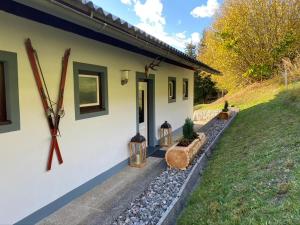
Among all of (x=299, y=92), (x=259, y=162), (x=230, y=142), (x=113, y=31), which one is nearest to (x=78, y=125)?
(x=113, y=31)

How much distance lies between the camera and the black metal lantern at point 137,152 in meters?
6.05

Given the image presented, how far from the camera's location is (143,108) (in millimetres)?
7480

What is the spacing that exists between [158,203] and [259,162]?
2.03 m

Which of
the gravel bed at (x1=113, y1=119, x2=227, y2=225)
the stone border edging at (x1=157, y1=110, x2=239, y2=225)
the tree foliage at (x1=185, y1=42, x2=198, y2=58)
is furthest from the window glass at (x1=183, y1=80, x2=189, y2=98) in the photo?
the tree foliage at (x1=185, y1=42, x2=198, y2=58)

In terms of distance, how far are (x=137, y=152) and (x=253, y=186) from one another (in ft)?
10.5

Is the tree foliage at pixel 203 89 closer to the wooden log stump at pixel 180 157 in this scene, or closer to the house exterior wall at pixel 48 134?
the wooden log stump at pixel 180 157

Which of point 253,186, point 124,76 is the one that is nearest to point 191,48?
point 124,76

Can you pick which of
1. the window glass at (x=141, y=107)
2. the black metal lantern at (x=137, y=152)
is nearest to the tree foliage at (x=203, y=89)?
the window glass at (x=141, y=107)

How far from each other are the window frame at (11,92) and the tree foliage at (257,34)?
17.9 meters

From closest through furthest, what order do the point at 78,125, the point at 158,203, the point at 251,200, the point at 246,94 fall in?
1. the point at 251,200
2. the point at 158,203
3. the point at 78,125
4. the point at 246,94

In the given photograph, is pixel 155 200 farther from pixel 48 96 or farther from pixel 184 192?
pixel 48 96

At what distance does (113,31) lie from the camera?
138 inches

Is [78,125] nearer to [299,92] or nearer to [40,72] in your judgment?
[40,72]

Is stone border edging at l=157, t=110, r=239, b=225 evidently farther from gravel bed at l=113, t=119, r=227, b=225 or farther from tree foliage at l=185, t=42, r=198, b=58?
tree foliage at l=185, t=42, r=198, b=58
